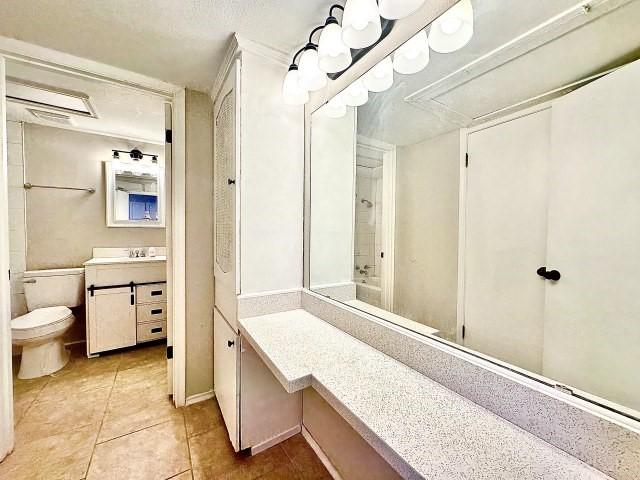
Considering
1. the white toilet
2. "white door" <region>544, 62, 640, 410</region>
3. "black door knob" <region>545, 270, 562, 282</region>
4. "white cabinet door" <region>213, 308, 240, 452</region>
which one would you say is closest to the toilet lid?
the white toilet

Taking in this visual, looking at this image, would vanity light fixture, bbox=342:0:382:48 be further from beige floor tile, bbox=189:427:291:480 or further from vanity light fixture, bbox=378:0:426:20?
beige floor tile, bbox=189:427:291:480

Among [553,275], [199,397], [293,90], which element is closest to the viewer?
[553,275]

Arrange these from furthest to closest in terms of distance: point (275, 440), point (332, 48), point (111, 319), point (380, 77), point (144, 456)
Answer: point (111, 319)
point (275, 440)
point (144, 456)
point (380, 77)
point (332, 48)

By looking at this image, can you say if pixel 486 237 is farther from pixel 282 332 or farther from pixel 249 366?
pixel 249 366

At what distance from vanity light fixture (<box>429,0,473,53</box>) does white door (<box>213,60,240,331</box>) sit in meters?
0.86

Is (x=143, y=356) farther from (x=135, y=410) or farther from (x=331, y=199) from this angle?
(x=331, y=199)

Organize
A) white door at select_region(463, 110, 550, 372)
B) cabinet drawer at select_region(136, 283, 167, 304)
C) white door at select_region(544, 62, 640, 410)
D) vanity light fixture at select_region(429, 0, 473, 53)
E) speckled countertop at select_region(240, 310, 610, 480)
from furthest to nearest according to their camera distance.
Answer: cabinet drawer at select_region(136, 283, 167, 304)
white door at select_region(463, 110, 550, 372)
vanity light fixture at select_region(429, 0, 473, 53)
white door at select_region(544, 62, 640, 410)
speckled countertop at select_region(240, 310, 610, 480)

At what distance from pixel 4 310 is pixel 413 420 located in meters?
1.96

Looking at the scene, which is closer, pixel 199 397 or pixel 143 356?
pixel 199 397

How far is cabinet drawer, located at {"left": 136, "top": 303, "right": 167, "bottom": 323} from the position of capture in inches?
95.1

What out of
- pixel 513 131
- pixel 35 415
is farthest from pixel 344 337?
pixel 35 415

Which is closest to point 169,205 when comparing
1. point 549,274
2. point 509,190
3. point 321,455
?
point 321,455

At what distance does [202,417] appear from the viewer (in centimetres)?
159

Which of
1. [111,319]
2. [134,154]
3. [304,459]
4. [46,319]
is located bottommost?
[304,459]
